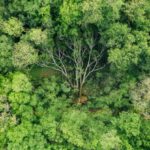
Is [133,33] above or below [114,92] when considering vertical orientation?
above

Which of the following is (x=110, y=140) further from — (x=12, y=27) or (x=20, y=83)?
(x=12, y=27)

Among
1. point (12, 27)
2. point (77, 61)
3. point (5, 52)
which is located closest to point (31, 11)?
point (12, 27)

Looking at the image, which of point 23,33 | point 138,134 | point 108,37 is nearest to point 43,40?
point 23,33

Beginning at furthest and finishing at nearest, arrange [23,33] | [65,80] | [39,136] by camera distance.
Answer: [65,80] → [23,33] → [39,136]

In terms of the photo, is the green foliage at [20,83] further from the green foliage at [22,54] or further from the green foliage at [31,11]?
the green foliage at [31,11]

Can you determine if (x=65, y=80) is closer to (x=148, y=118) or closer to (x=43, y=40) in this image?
(x=43, y=40)

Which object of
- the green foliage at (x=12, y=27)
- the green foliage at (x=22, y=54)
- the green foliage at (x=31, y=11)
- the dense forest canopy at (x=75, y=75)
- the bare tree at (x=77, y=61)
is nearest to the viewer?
the dense forest canopy at (x=75, y=75)

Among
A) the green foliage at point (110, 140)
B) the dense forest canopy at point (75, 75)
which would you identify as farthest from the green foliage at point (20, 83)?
the green foliage at point (110, 140)
